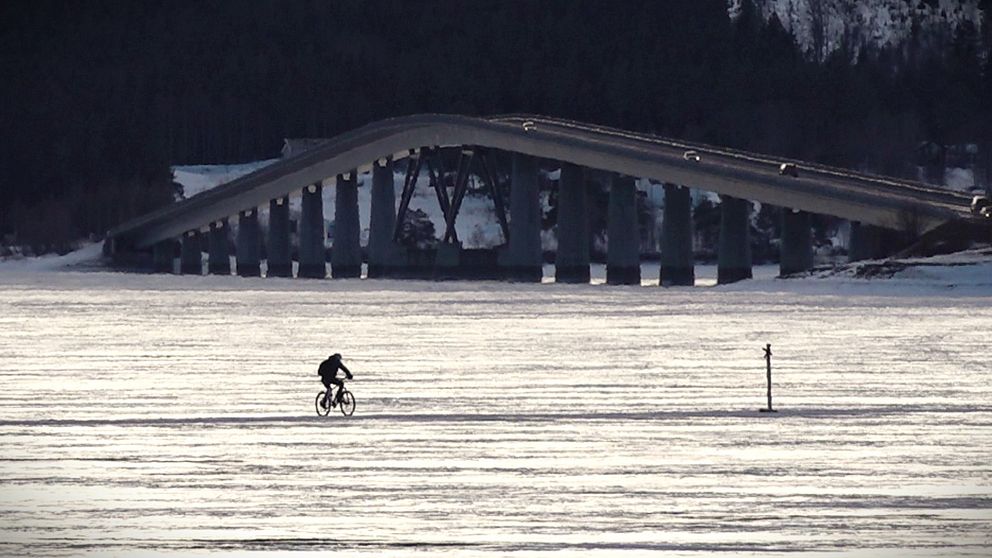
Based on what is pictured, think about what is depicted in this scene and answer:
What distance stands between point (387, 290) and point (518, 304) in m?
26.2

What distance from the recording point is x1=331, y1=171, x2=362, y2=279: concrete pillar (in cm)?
15988

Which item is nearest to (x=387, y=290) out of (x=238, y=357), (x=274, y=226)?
(x=274, y=226)

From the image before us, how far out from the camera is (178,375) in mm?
54562

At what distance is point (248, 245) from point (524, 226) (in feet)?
102

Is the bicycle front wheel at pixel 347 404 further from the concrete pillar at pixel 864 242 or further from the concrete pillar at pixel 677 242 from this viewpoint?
the concrete pillar at pixel 677 242

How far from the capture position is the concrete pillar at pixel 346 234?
160m

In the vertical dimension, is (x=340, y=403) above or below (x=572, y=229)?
below

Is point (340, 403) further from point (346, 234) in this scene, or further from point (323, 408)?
point (346, 234)

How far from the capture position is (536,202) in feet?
483

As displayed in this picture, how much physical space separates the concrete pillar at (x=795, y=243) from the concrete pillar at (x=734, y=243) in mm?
3205

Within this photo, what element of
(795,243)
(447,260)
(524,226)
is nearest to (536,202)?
(524,226)

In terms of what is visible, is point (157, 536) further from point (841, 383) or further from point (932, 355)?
point (932, 355)

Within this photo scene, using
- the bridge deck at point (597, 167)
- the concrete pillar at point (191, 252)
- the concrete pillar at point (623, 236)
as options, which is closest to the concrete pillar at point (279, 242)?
the bridge deck at point (597, 167)

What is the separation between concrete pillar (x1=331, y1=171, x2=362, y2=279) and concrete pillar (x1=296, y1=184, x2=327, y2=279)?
1.08 meters
